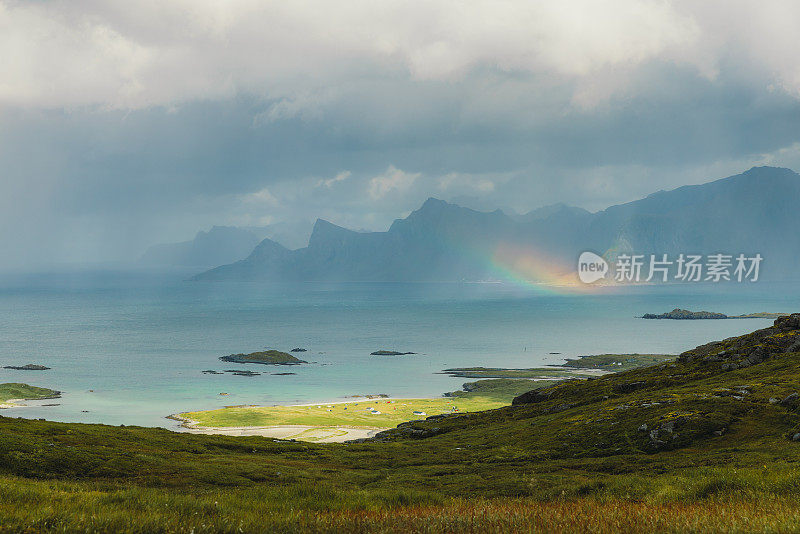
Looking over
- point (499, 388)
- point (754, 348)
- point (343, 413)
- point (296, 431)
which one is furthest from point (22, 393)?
point (754, 348)

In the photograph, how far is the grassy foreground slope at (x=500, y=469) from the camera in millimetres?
10117

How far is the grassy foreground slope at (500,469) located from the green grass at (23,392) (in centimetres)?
11704

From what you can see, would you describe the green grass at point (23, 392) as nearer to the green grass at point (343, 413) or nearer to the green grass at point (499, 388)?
the green grass at point (343, 413)

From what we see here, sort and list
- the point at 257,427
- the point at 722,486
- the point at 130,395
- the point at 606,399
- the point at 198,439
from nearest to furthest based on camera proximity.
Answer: the point at 722,486 < the point at 198,439 < the point at 606,399 < the point at 257,427 < the point at 130,395

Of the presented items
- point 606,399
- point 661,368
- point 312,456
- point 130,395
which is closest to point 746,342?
point 661,368

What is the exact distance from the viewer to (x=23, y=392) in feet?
510

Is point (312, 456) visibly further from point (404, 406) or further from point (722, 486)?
point (404, 406)

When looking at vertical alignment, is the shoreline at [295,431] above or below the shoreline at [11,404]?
below

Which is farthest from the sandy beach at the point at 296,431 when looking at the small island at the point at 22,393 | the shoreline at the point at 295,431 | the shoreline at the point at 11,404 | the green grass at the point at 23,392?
the green grass at the point at 23,392

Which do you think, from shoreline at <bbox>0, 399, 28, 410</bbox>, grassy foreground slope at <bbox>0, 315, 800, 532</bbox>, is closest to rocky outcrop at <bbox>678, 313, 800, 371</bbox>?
grassy foreground slope at <bbox>0, 315, 800, 532</bbox>

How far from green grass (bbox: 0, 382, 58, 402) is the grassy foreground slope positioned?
117042mm

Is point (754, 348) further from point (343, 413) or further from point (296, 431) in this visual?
point (343, 413)

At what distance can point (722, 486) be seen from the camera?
17.2 metres

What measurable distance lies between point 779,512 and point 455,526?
221 inches
